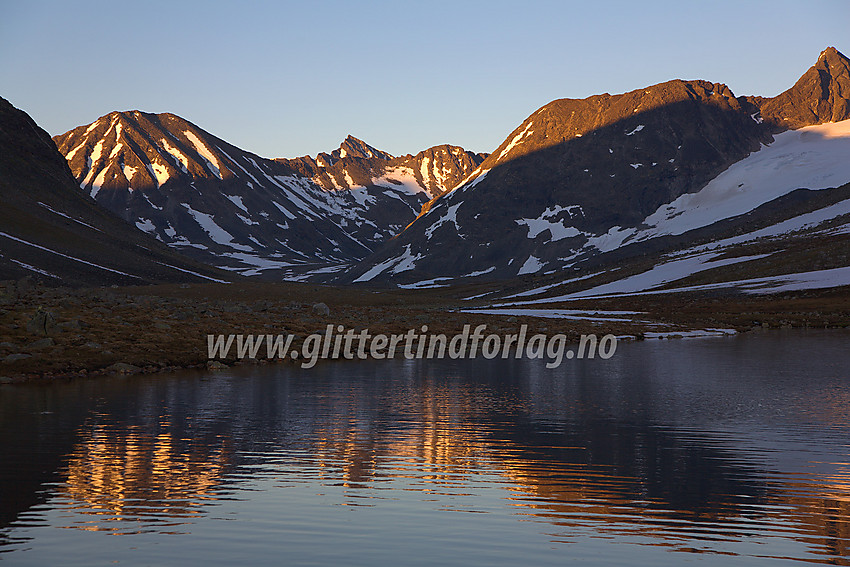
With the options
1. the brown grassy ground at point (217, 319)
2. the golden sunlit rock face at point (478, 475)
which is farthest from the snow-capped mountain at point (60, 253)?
the golden sunlit rock face at point (478, 475)

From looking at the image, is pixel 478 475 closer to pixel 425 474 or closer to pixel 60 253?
pixel 425 474

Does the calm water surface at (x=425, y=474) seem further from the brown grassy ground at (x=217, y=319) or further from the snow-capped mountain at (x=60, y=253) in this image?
the snow-capped mountain at (x=60, y=253)

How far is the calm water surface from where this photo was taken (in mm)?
14750

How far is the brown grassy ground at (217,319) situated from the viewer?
46625mm

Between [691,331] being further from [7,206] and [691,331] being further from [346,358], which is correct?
[7,206]

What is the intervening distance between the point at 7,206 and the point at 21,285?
410 feet

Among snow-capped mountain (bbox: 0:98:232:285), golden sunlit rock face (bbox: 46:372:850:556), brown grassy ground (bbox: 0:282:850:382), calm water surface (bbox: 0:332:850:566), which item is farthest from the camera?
snow-capped mountain (bbox: 0:98:232:285)

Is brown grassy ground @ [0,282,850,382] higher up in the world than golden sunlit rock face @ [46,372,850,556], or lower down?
higher up

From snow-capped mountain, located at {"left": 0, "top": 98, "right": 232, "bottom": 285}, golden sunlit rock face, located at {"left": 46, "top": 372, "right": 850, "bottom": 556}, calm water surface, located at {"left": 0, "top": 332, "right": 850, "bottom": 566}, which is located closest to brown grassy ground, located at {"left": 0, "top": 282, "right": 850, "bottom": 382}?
calm water surface, located at {"left": 0, "top": 332, "right": 850, "bottom": 566}

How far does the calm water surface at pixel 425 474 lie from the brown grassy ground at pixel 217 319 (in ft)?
21.1

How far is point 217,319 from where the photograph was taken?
6500 cm

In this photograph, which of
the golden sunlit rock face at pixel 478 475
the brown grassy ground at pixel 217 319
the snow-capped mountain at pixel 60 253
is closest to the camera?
the golden sunlit rock face at pixel 478 475

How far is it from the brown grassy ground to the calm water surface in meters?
6.42

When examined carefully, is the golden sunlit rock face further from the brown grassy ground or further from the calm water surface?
the brown grassy ground
